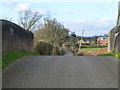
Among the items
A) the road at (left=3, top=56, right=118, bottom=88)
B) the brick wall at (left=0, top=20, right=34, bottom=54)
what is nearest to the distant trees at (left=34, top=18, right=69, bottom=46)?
the brick wall at (left=0, top=20, right=34, bottom=54)

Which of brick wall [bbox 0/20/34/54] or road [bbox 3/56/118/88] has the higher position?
brick wall [bbox 0/20/34/54]

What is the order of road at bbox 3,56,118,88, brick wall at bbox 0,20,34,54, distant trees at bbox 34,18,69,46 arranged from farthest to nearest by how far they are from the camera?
distant trees at bbox 34,18,69,46, brick wall at bbox 0,20,34,54, road at bbox 3,56,118,88

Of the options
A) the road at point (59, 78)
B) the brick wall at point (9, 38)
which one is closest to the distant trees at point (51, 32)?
the brick wall at point (9, 38)

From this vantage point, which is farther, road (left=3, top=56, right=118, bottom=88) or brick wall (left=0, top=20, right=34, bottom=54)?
brick wall (left=0, top=20, right=34, bottom=54)

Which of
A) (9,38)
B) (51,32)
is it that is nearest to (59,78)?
(9,38)

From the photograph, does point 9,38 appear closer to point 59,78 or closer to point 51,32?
point 59,78

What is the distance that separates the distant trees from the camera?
142ft

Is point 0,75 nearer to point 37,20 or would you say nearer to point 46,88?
point 46,88

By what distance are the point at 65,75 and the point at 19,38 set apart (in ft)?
26.0

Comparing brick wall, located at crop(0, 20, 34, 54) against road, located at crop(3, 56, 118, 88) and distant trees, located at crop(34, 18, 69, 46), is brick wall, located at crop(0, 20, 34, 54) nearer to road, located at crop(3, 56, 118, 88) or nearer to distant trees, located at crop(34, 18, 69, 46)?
road, located at crop(3, 56, 118, 88)

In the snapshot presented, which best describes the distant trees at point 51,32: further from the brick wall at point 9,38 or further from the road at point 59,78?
the road at point 59,78

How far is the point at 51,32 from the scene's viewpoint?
4428 centimetres

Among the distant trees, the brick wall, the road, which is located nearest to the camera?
the road

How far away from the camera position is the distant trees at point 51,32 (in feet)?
142
